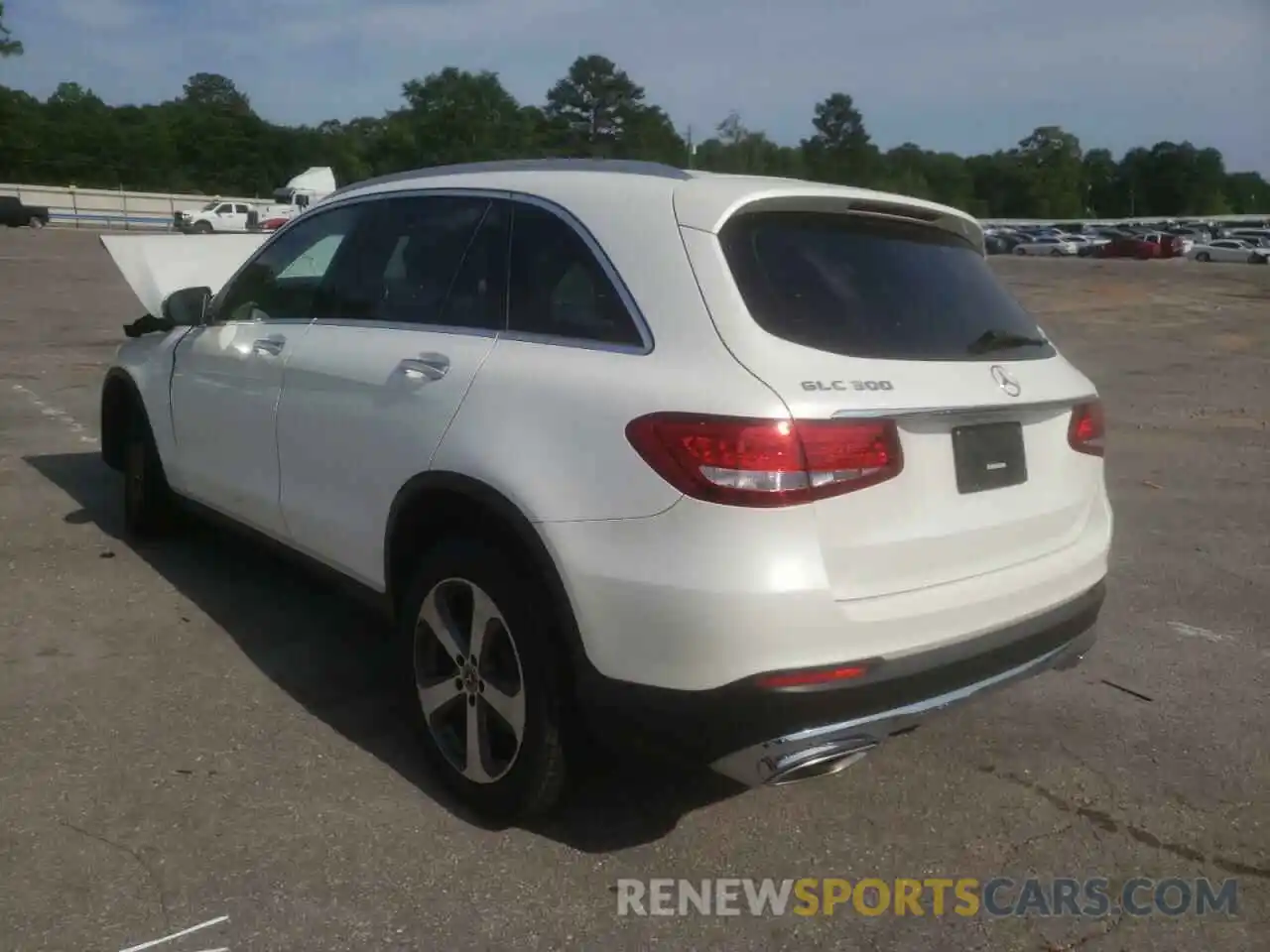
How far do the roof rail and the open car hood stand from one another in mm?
2735

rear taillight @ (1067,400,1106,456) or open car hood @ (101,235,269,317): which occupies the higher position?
open car hood @ (101,235,269,317)

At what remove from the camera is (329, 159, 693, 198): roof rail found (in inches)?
132

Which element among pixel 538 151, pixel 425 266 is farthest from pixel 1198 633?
pixel 538 151

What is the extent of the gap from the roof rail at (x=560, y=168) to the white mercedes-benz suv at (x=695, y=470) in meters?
0.03

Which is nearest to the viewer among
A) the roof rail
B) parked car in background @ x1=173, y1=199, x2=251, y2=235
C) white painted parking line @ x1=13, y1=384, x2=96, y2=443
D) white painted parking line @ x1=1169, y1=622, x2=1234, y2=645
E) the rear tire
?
the roof rail

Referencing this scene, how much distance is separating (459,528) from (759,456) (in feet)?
3.47

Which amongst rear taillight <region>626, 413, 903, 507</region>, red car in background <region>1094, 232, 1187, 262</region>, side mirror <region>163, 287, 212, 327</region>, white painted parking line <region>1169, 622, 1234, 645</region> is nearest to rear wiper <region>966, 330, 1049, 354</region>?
rear taillight <region>626, 413, 903, 507</region>

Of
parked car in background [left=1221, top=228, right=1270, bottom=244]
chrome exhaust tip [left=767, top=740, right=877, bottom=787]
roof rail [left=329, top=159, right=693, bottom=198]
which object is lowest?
chrome exhaust tip [left=767, top=740, right=877, bottom=787]

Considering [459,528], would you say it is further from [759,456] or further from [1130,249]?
[1130,249]

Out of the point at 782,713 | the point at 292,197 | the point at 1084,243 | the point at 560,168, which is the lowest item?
the point at 782,713

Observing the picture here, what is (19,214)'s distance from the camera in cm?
5100

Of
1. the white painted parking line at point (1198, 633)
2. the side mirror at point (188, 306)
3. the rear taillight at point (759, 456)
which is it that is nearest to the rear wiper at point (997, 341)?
the rear taillight at point (759, 456)

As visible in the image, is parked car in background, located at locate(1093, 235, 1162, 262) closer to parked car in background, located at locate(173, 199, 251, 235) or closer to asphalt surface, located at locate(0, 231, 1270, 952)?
parked car in background, located at locate(173, 199, 251, 235)

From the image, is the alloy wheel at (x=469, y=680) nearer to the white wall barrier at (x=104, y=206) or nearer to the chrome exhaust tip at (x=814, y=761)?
the chrome exhaust tip at (x=814, y=761)
